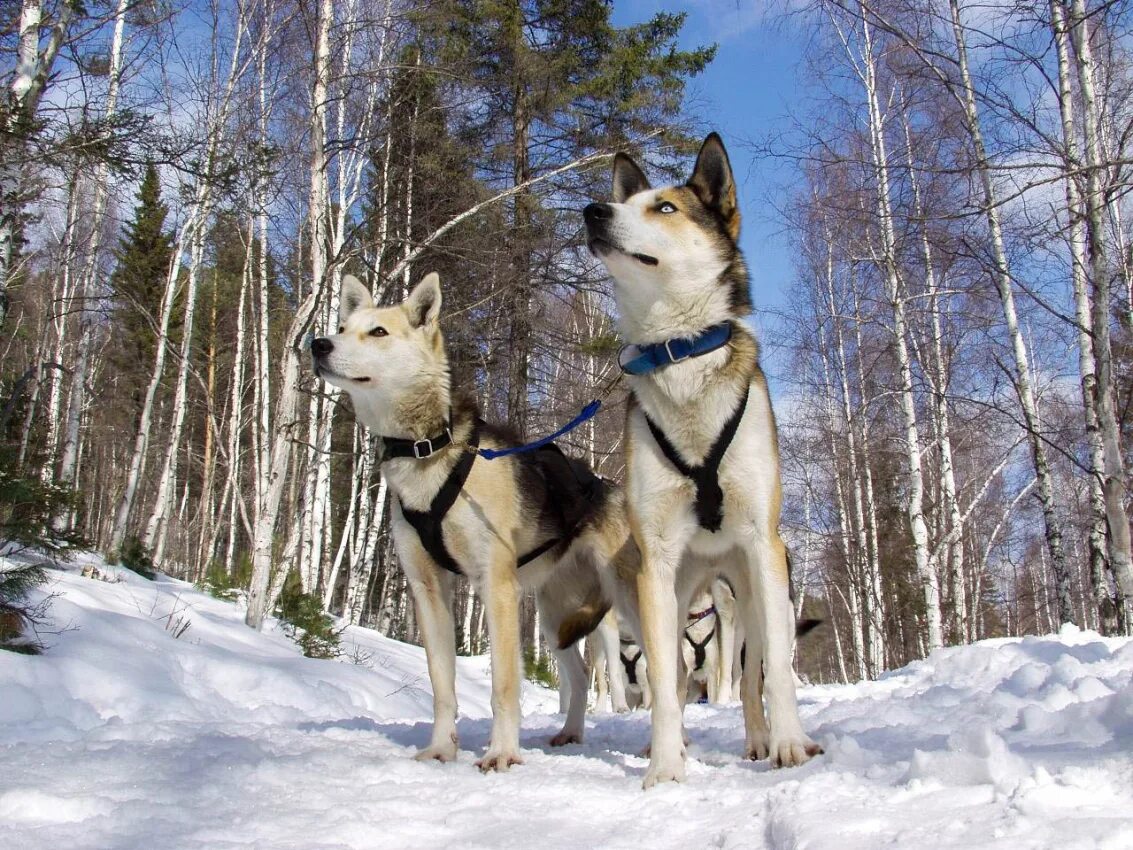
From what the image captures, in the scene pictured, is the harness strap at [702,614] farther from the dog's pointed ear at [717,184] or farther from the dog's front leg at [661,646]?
the dog's pointed ear at [717,184]

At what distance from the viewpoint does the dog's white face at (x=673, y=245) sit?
313 cm

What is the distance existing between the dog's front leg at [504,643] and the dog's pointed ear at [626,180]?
1.71 meters

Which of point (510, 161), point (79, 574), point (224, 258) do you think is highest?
point (224, 258)

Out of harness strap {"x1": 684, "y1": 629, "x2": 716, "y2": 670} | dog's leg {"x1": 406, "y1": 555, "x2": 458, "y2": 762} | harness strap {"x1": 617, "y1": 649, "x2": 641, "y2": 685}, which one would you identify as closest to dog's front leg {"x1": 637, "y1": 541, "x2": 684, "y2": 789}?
dog's leg {"x1": 406, "y1": 555, "x2": 458, "y2": 762}

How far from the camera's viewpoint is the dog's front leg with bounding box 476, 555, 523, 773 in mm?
3383

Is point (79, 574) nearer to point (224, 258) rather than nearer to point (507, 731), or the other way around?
point (507, 731)

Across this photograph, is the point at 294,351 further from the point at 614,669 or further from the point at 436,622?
the point at 436,622

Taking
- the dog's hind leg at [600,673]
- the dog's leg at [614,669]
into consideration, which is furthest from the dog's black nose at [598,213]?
the dog's hind leg at [600,673]

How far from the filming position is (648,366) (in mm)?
3201

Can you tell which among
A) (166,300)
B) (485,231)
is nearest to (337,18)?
(485,231)

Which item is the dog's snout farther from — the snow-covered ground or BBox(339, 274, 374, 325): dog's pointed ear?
the snow-covered ground

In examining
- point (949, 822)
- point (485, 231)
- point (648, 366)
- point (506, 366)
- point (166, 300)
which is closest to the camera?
point (949, 822)

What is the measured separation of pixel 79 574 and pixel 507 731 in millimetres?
10294

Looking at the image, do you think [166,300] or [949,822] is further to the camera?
[166,300]
